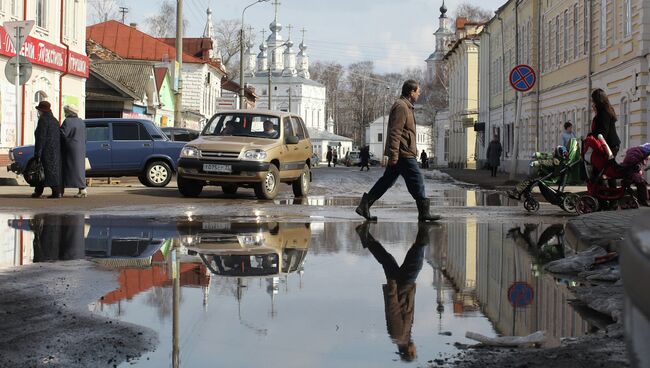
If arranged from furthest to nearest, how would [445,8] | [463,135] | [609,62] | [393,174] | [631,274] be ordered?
[445,8] → [463,135] → [609,62] → [393,174] → [631,274]

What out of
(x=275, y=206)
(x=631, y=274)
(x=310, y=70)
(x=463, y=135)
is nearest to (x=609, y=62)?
(x=275, y=206)

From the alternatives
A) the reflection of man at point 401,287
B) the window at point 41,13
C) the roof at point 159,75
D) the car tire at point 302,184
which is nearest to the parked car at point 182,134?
the window at point 41,13

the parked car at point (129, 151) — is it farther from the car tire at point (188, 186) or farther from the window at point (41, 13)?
the window at point (41, 13)

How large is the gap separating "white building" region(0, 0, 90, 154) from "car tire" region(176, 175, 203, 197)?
1165cm

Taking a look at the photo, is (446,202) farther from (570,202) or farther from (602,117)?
(602,117)

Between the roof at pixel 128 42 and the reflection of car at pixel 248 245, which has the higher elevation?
the roof at pixel 128 42

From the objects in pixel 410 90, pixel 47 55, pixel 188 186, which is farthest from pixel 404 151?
pixel 47 55

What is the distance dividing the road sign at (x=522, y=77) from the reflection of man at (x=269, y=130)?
9.65m

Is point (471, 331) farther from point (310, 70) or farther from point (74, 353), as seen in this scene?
point (310, 70)

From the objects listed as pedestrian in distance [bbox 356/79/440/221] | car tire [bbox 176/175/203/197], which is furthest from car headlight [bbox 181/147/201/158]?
pedestrian in distance [bbox 356/79/440/221]

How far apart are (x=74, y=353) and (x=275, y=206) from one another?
1166 centimetres

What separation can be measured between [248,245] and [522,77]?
19175 mm

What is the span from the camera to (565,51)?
4031 cm

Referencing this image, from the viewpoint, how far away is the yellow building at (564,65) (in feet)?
92.9
